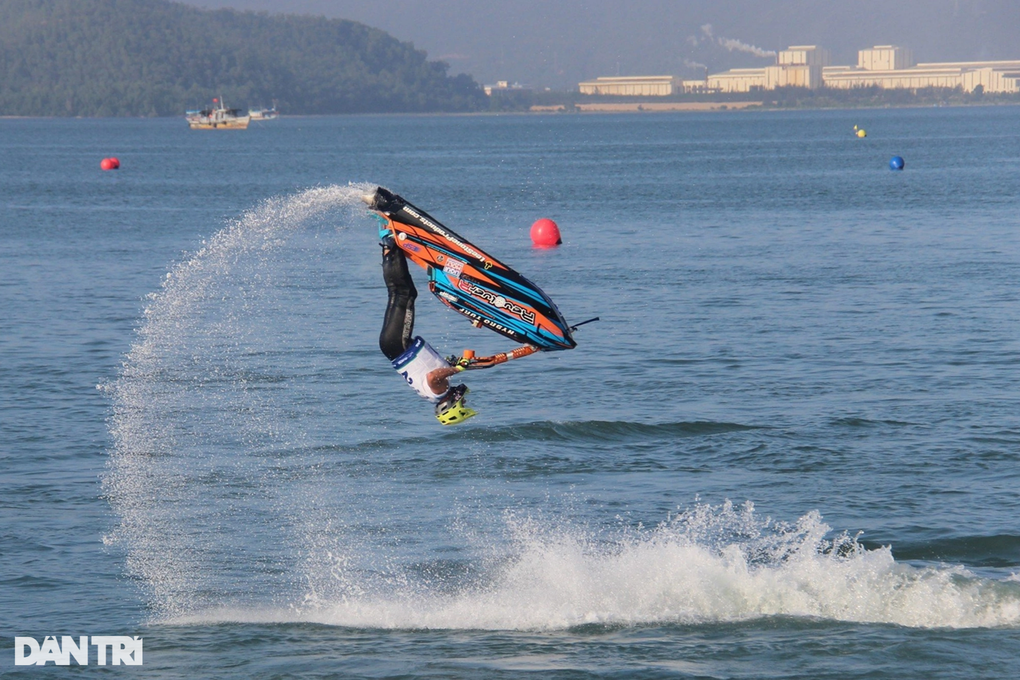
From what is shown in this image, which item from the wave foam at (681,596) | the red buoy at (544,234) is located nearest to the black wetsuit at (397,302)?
the wave foam at (681,596)

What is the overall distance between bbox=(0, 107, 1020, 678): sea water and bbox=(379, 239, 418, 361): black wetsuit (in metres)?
0.98

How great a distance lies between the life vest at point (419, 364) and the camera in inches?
614

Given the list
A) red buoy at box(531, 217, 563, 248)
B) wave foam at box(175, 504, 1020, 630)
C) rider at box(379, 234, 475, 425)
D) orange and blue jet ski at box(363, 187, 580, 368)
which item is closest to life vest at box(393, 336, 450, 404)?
rider at box(379, 234, 475, 425)

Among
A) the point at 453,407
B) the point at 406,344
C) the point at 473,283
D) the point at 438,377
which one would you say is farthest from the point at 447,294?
the point at 453,407

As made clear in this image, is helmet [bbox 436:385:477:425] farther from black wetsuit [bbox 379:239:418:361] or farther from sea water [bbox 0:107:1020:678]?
sea water [bbox 0:107:1020:678]

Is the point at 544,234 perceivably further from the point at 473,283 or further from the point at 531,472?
the point at 473,283

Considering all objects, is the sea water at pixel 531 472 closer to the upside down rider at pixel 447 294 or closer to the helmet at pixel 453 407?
the upside down rider at pixel 447 294

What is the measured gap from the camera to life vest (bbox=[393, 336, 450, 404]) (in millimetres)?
15586

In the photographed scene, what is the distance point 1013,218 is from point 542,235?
2667 centimetres

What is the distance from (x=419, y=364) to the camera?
614 inches

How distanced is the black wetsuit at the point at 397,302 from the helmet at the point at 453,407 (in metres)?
0.84

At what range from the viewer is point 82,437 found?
26.5 m

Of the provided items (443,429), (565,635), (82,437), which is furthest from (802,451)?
(82,437)

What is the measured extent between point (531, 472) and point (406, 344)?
30.5 feet
